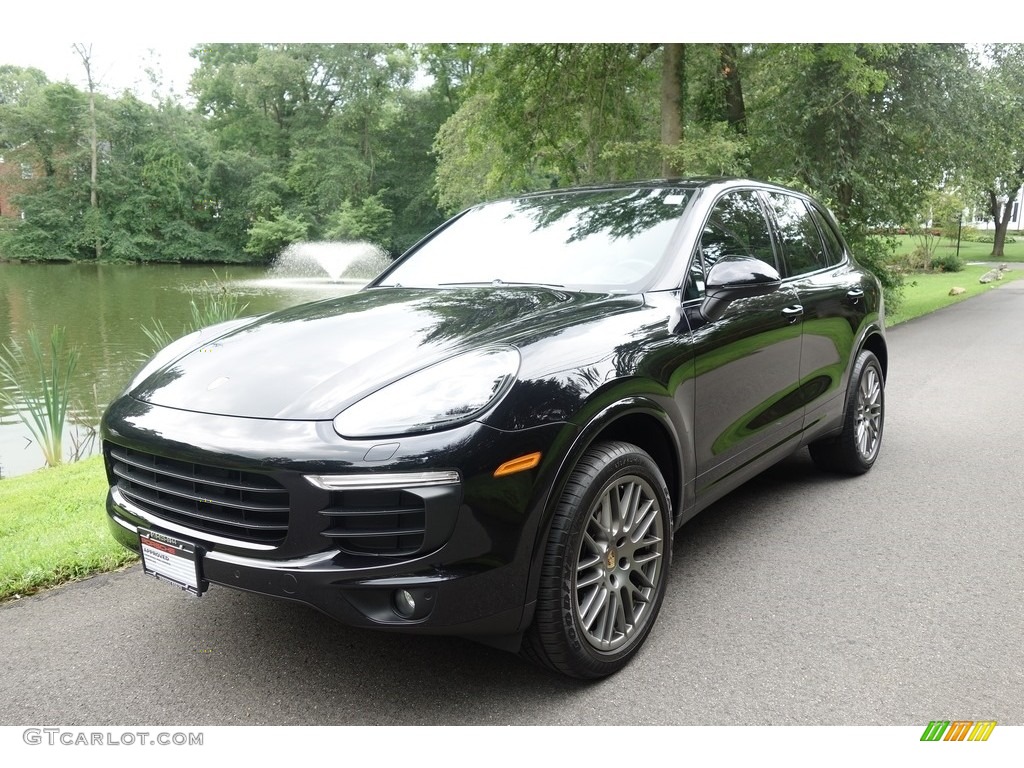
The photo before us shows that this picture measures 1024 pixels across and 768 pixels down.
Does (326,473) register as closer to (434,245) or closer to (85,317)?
(434,245)

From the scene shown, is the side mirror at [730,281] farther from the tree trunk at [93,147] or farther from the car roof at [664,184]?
the tree trunk at [93,147]

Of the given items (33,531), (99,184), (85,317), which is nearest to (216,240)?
(99,184)

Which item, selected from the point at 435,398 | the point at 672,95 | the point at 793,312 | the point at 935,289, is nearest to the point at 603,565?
the point at 435,398

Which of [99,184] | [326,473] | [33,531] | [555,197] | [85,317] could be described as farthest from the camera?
[99,184]

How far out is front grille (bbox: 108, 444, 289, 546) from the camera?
242 centimetres

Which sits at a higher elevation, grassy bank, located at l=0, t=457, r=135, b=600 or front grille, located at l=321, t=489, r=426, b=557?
front grille, located at l=321, t=489, r=426, b=557

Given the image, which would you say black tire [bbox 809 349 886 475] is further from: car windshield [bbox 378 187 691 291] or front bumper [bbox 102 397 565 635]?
front bumper [bbox 102 397 565 635]

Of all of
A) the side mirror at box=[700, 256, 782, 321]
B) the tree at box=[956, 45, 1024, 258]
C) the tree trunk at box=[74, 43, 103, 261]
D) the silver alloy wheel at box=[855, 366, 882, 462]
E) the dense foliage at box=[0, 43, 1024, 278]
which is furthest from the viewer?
the tree trunk at box=[74, 43, 103, 261]

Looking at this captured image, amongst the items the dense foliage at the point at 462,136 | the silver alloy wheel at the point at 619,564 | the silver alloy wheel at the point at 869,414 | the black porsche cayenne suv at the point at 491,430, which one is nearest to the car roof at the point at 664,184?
the black porsche cayenne suv at the point at 491,430

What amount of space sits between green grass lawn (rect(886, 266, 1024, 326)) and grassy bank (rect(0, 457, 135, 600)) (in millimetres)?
13557

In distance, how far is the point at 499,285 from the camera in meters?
3.62

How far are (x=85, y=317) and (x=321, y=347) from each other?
20242 millimetres

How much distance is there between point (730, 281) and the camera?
336cm

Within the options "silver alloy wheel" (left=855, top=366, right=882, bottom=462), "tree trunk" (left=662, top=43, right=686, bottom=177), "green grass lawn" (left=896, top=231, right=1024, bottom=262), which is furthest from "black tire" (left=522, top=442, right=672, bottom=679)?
"green grass lawn" (left=896, top=231, right=1024, bottom=262)
